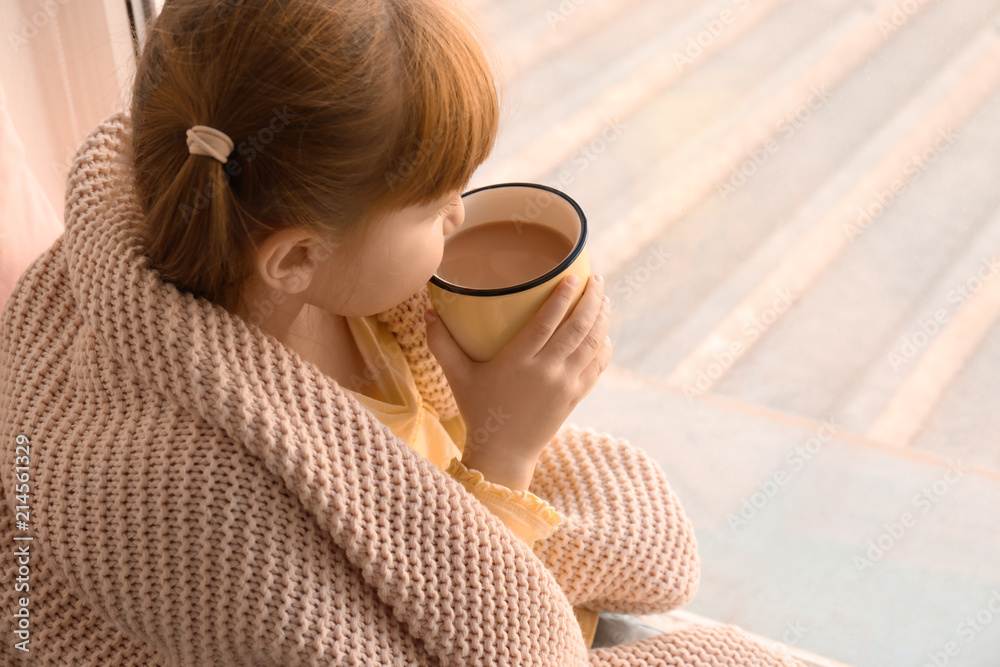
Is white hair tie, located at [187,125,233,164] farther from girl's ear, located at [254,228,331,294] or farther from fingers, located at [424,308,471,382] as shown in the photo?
fingers, located at [424,308,471,382]

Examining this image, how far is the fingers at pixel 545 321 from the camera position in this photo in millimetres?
738

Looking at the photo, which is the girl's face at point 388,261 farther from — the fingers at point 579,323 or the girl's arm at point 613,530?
the girl's arm at point 613,530

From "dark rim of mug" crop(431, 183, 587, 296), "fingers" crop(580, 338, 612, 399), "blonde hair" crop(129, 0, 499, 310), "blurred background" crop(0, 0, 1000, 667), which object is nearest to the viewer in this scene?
"blonde hair" crop(129, 0, 499, 310)

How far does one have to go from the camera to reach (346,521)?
67 centimetres

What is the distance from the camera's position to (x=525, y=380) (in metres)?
0.77

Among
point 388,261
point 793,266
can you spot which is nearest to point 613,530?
point 388,261

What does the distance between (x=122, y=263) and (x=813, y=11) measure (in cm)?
123

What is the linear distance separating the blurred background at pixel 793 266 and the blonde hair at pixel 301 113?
339 millimetres

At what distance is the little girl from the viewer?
0.62 meters

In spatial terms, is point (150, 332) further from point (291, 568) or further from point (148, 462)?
point (291, 568)

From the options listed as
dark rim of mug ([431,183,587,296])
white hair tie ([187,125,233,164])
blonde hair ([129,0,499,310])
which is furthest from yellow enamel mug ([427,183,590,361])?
white hair tie ([187,125,233,164])

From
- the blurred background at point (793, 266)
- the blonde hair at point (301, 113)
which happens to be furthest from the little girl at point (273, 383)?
the blurred background at point (793, 266)

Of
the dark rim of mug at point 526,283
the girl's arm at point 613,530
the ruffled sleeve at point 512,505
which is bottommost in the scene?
the girl's arm at point 613,530

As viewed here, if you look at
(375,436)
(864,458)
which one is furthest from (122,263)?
(864,458)
